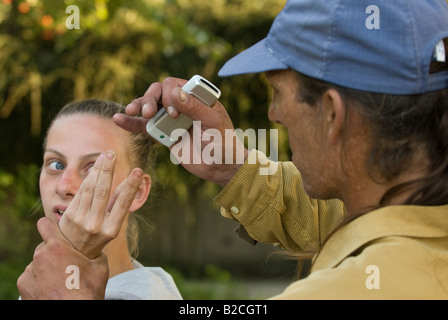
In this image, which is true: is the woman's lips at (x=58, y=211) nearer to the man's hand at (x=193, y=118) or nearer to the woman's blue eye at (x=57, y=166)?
the woman's blue eye at (x=57, y=166)

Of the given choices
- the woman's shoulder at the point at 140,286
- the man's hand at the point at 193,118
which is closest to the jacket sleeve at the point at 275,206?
the man's hand at the point at 193,118

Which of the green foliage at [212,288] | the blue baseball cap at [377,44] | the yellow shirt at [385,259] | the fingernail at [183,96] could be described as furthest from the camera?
the green foliage at [212,288]

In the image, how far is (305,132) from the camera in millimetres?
1501

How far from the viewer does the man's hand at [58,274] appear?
4.67 ft

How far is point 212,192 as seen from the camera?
6.44 meters

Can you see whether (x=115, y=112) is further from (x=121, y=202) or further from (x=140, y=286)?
(x=121, y=202)

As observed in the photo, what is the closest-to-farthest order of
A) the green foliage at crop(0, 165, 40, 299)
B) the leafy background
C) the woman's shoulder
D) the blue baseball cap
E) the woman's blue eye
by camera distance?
the blue baseball cap, the woman's shoulder, the woman's blue eye, the leafy background, the green foliage at crop(0, 165, 40, 299)

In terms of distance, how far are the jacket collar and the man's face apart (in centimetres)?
16

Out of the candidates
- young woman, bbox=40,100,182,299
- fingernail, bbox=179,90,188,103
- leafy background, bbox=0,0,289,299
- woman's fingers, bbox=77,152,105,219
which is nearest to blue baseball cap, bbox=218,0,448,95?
fingernail, bbox=179,90,188,103

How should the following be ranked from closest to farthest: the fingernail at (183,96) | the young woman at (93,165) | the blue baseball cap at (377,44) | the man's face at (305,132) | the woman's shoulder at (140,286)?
1. the blue baseball cap at (377,44)
2. the man's face at (305,132)
3. the fingernail at (183,96)
4. the woman's shoulder at (140,286)
5. the young woman at (93,165)

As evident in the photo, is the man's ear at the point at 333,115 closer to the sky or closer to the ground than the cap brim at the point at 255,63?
closer to the ground

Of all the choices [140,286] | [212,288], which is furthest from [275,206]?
[212,288]

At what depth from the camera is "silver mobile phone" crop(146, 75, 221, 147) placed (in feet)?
5.95

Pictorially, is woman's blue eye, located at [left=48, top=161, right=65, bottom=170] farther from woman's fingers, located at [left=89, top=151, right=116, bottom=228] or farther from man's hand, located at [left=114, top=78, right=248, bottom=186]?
woman's fingers, located at [left=89, top=151, right=116, bottom=228]
